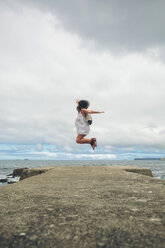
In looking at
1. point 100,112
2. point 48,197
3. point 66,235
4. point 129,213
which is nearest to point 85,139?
point 100,112

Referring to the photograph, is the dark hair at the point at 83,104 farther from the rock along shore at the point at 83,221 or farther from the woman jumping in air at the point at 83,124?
the rock along shore at the point at 83,221

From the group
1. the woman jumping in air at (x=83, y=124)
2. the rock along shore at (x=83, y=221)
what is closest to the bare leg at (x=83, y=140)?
the woman jumping in air at (x=83, y=124)

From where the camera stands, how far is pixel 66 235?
1.17 meters

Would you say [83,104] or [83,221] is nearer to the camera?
[83,221]

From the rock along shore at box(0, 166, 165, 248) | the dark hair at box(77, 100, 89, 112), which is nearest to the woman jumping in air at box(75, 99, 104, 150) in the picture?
the dark hair at box(77, 100, 89, 112)

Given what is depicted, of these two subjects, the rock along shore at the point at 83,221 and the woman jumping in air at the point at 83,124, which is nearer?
the rock along shore at the point at 83,221

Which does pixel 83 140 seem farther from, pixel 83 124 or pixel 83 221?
pixel 83 221

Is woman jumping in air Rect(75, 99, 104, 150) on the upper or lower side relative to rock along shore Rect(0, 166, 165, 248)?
upper

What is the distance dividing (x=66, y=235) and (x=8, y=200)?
3.70ft

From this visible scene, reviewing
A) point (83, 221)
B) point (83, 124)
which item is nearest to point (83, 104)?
point (83, 124)

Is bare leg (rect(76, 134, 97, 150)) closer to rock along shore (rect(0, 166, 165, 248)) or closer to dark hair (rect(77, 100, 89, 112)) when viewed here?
dark hair (rect(77, 100, 89, 112))

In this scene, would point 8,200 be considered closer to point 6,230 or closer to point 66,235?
point 6,230

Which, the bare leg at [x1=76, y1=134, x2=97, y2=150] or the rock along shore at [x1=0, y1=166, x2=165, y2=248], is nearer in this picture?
the rock along shore at [x1=0, y1=166, x2=165, y2=248]

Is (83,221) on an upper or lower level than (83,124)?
lower
